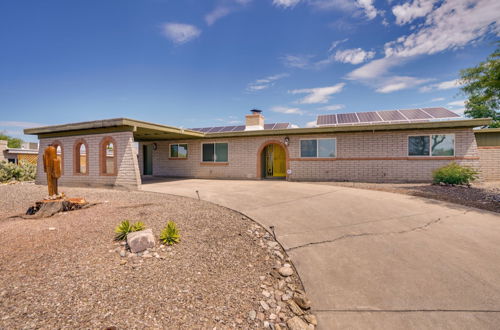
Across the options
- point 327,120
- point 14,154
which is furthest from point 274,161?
point 14,154

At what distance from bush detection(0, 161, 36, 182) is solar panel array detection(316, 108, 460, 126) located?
18992 millimetres

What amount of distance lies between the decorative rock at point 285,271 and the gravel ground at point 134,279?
0.27ft

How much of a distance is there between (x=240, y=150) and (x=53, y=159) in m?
9.02

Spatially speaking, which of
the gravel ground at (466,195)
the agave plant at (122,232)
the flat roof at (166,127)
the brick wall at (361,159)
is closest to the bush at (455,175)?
the gravel ground at (466,195)

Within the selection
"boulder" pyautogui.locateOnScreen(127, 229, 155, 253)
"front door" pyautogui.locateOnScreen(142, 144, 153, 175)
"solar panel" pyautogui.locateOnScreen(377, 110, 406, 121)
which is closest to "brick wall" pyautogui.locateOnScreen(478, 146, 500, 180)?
"solar panel" pyautogui.locateOnScreen(377, 110, 406, 121)

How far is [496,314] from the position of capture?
262 cm

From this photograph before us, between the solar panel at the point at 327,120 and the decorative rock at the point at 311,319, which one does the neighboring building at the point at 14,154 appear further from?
the decorative rock at the point at 311,319

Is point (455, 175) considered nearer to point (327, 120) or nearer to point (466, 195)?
point (466, 195)

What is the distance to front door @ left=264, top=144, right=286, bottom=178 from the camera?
15445 millimetres

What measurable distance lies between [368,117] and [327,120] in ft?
7.75

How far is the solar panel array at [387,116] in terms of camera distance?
12.4 metres

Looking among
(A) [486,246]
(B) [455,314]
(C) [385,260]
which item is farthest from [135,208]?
(A) [486,246]

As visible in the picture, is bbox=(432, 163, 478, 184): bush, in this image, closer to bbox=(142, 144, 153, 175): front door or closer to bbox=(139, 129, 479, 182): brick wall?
bbox=(139, 129, 479, 182): brick wall

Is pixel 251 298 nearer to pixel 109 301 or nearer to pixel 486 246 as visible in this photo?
pixel 109 301
